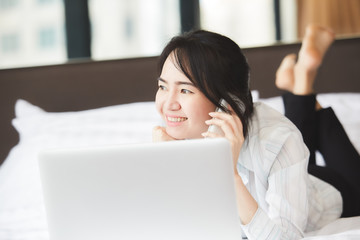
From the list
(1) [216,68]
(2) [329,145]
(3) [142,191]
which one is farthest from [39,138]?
(3) [142,191]

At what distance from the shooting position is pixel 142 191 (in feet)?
2.82

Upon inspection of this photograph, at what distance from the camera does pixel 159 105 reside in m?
1.41

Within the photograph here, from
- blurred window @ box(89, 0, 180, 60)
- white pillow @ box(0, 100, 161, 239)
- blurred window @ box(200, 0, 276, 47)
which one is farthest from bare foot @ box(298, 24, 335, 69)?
blurred window @ box(89, 0, 180, 60)

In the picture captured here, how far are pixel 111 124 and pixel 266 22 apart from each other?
1.08 metres

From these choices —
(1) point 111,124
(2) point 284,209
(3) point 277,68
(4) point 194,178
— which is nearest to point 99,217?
(4) point 194,178

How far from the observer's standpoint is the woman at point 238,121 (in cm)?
122

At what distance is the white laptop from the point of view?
847 mm

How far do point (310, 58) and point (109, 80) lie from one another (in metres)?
1.02

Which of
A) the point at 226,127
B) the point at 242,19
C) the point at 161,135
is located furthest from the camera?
the point at 242,19

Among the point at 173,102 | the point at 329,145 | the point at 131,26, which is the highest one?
the point at 131,26

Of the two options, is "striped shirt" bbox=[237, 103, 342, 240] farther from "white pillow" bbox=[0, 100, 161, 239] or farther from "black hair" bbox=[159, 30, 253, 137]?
"white pillow" bbox=[0, 100, 161, 239]

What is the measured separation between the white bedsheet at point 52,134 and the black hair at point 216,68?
0.72 meters

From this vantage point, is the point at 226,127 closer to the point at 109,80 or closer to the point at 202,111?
the point at 202,111

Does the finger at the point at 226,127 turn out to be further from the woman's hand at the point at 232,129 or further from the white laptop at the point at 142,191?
the white laptop at the point at 142,191
